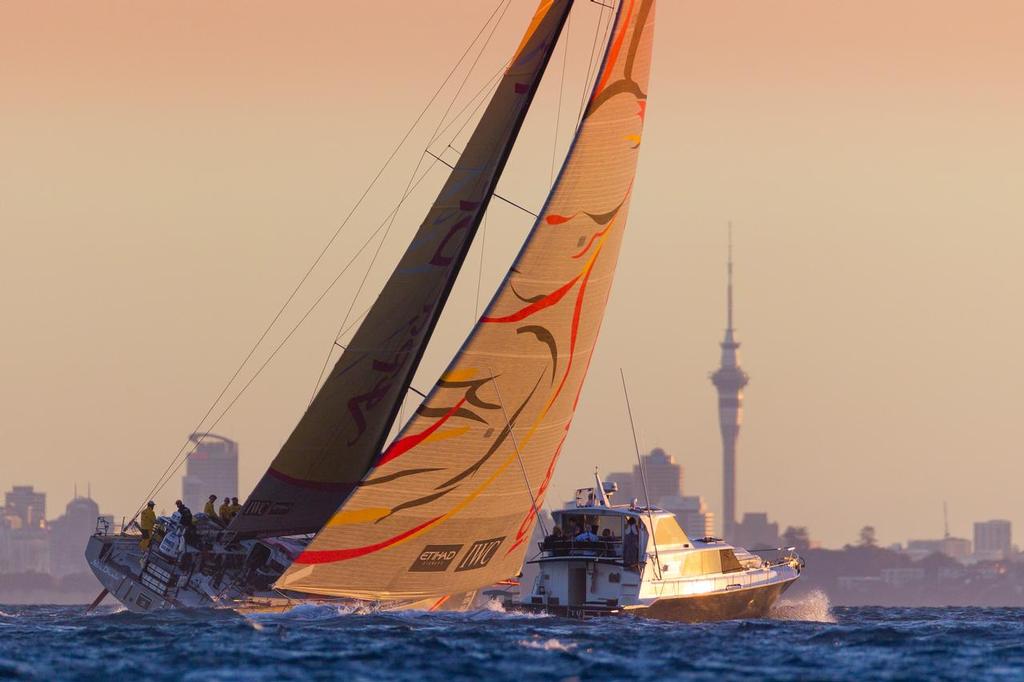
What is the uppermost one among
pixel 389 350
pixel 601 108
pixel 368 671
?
pixel 601 108

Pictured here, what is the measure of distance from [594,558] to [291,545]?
22.5ft

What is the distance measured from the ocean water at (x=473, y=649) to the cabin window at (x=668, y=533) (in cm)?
191

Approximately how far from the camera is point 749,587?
4631 centimetres

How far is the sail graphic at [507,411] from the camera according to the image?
39.8 m

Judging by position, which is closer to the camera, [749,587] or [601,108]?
[601,108]

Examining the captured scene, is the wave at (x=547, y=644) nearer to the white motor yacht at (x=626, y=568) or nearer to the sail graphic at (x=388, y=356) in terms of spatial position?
the white motor yacht at (x=626, y=568)

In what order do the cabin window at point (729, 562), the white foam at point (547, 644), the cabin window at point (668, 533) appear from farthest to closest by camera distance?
the cabin window at point (729, 562) → the cabin window at point (668, 533) → the white foam at point (547, 644)

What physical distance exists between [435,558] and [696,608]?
6.29 m

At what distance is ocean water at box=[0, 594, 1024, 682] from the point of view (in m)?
33.2

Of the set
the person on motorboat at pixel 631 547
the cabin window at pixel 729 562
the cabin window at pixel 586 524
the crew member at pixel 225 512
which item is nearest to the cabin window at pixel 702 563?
the cabin window at pixel 729 562

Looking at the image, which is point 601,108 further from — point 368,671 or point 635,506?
point 368,671

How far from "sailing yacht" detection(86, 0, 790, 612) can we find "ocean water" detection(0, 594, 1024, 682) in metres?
1.14

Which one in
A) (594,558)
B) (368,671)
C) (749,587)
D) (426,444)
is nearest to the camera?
(368,671)

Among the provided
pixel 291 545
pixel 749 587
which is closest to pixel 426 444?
pixel 291 545
